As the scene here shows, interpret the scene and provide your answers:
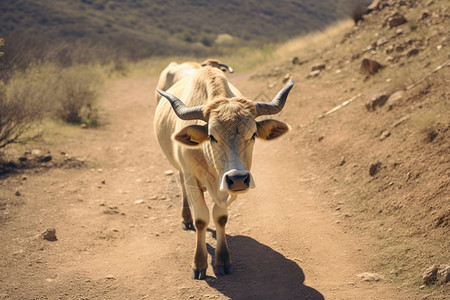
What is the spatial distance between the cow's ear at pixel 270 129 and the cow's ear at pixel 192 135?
23.6 inches

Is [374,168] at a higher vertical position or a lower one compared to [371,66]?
lower

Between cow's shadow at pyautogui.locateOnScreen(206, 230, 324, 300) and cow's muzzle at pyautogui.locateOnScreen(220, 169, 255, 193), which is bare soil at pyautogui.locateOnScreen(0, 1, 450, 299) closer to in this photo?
cow's shadow at pyautogui.locateOnScreen(206, 230, 324, 300)

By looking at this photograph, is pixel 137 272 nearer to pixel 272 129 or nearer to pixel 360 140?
pixel 272 129

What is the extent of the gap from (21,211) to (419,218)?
585 cm

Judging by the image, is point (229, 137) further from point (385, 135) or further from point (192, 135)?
point (385, 135)

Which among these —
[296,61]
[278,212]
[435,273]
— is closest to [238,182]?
[435,273]

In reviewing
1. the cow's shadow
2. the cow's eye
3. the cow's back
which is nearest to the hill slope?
the cow's back

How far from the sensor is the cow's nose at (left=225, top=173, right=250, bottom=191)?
15.9ft

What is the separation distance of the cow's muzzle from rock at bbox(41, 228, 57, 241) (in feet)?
10.5

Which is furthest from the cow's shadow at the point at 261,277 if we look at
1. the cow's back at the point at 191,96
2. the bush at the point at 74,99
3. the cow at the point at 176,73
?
the bush at the point at 74,99

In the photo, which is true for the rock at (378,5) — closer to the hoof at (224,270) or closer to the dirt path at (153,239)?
the dirt path at (153,239)

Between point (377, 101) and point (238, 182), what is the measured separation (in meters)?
6.42

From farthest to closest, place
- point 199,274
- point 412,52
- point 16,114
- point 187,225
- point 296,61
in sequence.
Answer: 1. point 296,61
2. point 412,52
3. point 16,114
4. point 187,225
5. point 199,274

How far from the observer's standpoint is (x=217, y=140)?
17.1 ft
